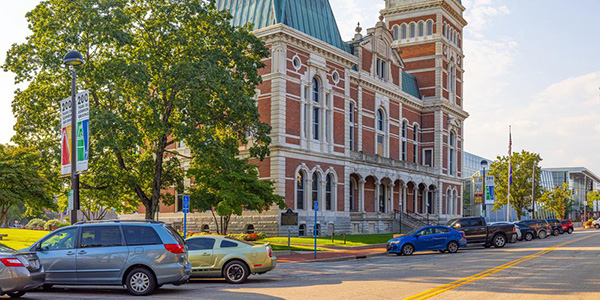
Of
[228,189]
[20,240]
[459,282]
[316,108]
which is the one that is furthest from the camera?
[316,108]

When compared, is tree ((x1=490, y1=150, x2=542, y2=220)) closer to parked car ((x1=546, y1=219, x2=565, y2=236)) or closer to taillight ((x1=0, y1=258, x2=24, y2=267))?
parked car ((x1=546, y1=219, x2=565, y2=236))

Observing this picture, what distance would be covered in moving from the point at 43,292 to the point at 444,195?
57.6 m

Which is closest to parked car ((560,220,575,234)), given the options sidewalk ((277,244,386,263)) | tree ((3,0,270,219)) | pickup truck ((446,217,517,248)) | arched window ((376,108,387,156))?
arched window ((376,108,387,156))

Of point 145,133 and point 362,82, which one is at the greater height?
point 362,82

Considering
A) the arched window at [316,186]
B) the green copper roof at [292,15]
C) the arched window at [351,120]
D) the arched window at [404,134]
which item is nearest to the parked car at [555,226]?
the arched window at [404,134]

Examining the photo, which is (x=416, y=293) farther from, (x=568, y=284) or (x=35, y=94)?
(x=35, y=94)

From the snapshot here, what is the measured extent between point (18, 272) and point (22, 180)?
18094mm

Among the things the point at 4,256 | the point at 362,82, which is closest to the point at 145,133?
the point at 4,256

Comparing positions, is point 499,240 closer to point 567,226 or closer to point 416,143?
point 567,226

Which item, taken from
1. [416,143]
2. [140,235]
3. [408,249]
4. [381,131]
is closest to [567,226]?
[416,143]

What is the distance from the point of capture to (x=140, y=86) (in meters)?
29.3

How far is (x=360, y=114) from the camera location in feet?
179

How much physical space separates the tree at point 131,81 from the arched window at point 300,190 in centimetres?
1159

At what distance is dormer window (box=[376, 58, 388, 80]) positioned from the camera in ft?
190
